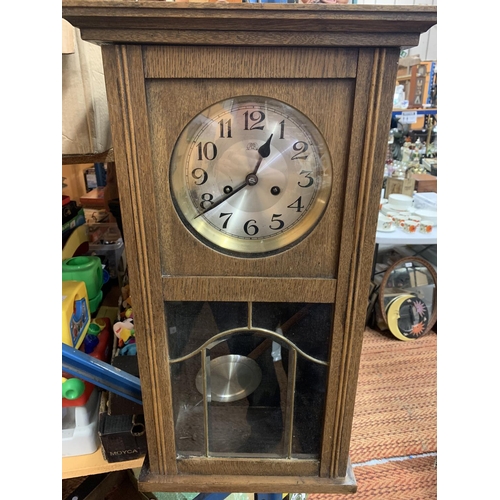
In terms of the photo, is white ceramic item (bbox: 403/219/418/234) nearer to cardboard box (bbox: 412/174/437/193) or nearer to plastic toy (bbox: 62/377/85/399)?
cardboard box (bbox: 412/174/437/193)

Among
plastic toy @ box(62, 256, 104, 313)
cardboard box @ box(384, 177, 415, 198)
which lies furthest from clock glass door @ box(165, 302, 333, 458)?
cardboard box @ box(384, 177, 415, 198)

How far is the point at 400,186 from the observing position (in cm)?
204

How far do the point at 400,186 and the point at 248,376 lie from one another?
67.4 inches

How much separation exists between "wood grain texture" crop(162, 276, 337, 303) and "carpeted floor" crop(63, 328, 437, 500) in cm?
100

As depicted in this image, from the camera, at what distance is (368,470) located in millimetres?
1284

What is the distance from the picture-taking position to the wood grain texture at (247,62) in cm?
42

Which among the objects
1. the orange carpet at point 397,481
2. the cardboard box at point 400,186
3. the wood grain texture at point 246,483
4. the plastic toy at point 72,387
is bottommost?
the orange carpet at point 397,481

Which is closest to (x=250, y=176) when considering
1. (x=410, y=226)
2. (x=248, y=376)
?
(x=248, y=376)

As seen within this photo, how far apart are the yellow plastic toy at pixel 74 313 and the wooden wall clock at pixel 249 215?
0.97 feet

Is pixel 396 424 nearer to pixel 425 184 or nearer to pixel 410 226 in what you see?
pixel 410 226

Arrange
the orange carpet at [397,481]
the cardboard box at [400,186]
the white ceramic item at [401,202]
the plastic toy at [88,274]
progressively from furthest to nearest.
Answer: the cardboard box at [400,186], the white ceramic item at [401,202], the orange carpet at [397,481], the plastic toy at [88,274]

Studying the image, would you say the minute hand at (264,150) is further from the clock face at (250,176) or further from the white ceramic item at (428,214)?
the white ceramic item at (428,214)

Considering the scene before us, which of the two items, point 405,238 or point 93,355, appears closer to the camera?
point 93,355

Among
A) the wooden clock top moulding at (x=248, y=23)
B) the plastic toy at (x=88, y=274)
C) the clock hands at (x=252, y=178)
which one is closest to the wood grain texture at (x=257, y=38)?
the wooden clock top moulding at (x=248, y=23)
